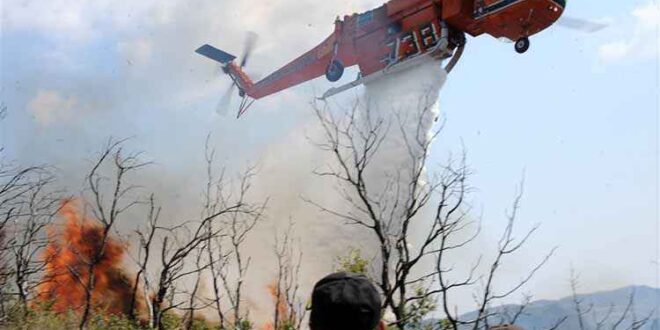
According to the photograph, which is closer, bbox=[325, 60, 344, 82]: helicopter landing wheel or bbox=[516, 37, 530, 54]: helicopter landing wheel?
bbox=[516, 37, 530, 54]: helicopter landing wheel

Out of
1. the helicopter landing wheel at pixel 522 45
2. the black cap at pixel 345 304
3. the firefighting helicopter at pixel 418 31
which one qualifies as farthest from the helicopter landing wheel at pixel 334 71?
the black cap at pixel 345 304

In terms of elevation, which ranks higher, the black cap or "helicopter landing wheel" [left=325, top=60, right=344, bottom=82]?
"helicopter landing wheel" [left=325, top=60, right=344, bottom=82]

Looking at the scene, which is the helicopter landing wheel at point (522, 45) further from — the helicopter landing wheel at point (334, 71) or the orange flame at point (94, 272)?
the orange flame at point (94, 272)

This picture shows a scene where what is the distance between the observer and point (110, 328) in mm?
19000

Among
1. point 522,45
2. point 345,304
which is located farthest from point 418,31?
point 345,304

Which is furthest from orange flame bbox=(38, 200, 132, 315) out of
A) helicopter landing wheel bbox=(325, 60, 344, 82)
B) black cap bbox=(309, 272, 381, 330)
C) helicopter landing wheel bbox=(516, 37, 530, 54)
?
black cap bbox=(309, 272, 381, 330)

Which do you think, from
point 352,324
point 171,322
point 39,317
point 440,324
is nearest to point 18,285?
point 39,317

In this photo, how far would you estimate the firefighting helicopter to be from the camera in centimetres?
2272

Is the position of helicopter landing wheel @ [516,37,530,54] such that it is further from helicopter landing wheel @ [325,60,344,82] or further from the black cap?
the black cap

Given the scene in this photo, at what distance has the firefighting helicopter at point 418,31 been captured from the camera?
74.5ft

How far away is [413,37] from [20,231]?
1447 cm

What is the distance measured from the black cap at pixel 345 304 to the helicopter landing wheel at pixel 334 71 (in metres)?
24.3

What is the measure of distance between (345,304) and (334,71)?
81.7 ft

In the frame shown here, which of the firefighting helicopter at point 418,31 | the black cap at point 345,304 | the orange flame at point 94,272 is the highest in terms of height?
the firefighting helicopter at point 418,31
